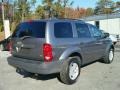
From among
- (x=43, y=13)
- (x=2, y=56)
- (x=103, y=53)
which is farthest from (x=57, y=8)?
(x=103, y=53)

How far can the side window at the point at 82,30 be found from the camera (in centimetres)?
793

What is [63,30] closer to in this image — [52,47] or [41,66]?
[52,47]

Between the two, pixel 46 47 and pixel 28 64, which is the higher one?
pixel 46 47

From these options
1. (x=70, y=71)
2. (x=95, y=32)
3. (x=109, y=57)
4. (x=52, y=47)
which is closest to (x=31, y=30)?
(x=52, y=47)

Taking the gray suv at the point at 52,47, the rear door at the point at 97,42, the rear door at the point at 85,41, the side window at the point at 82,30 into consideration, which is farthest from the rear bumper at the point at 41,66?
the rear door at the point at 97,42

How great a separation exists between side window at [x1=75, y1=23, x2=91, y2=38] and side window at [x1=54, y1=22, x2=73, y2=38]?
41cm

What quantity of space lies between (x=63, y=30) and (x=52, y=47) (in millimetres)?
819

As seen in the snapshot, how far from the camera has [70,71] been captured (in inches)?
287

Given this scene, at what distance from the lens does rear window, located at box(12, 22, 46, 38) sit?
6870 mm

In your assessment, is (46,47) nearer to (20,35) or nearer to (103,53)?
(20,35)

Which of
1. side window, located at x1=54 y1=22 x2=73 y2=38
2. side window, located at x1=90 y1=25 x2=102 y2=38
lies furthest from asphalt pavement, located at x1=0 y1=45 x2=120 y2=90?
side window, located at x1=54 y1=22 x2=73 y2=38

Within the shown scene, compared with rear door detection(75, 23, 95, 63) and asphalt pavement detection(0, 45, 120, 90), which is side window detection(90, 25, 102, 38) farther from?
asphalt pavement detection(0, 45, 120, 90)

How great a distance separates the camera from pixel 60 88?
686 cm

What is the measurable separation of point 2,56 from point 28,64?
6302 millimetres
